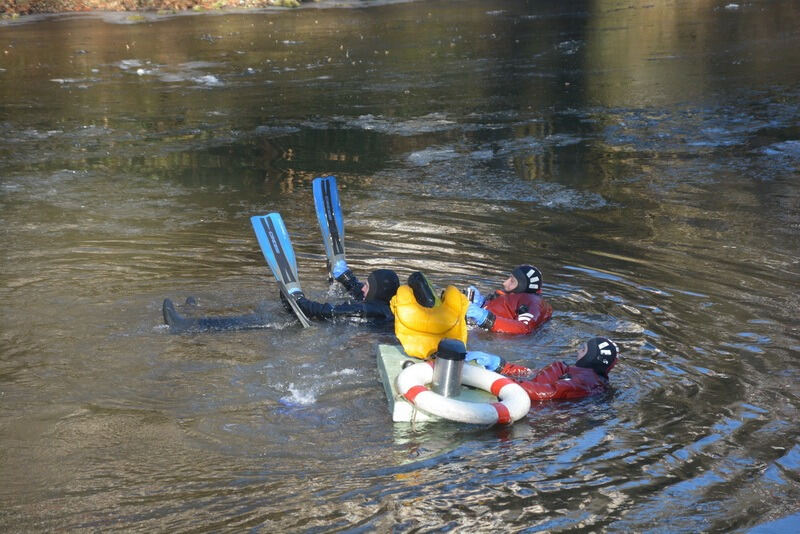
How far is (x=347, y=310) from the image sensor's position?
8.02 meters

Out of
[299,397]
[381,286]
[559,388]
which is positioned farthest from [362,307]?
[559,388]

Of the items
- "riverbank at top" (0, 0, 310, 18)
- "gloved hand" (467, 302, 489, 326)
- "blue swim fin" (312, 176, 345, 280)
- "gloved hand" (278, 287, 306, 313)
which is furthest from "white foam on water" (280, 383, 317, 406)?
"riverbank at top" (0, 0, 310, 18)

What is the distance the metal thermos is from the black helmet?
1.82m

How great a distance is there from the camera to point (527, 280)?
793 centimetres

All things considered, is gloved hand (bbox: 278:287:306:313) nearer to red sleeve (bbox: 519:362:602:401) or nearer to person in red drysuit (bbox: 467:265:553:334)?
person in red drysuit (bbox: 467:265:553:334)

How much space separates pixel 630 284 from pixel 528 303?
3.76ft

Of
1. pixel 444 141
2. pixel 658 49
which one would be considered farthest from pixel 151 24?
pixel 444 141

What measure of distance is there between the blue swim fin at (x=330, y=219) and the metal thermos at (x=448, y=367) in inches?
110

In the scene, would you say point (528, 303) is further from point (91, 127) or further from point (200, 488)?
point (91, 127)

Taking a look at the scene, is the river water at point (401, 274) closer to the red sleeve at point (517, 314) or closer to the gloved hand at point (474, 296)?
the red sleeve at point (517, 314)

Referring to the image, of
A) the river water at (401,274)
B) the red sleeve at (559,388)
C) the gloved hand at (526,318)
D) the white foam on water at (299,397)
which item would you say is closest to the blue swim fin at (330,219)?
the river water at (401,274)

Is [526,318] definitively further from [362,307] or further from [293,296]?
[293,296]

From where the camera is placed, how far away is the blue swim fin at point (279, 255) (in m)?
7.98

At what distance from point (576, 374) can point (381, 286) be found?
2.09 meters
